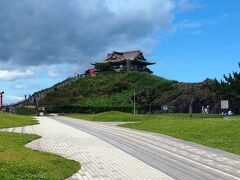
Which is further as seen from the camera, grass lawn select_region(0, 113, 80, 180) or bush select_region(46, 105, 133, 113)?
bush select_region(46, 105, 133, 113)

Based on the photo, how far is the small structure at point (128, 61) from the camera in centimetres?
12325

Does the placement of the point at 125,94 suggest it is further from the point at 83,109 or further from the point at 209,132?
the point at 209,132

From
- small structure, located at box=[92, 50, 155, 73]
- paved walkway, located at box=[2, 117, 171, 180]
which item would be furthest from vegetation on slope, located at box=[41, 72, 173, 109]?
paved walkway, located at box=[2, 117, 171, 180]

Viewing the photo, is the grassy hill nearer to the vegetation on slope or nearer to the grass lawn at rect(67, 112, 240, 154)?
the vegetation on slope

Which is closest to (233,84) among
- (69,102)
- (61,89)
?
(69,102)

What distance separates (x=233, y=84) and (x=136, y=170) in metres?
43.4

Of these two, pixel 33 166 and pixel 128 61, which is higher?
pixel 128 61

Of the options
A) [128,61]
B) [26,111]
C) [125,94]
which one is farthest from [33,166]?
[128,61]

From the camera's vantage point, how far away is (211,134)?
85.7 ft

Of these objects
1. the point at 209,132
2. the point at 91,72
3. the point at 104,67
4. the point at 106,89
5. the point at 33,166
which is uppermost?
the point at 104,67

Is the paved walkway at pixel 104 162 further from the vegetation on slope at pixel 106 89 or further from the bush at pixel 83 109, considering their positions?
the vegetation on slope at pixel 106 89

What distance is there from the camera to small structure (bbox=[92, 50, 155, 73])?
404ft

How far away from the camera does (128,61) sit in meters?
122

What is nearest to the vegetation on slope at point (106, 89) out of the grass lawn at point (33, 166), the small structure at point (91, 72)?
the small structure at point (91, 72)
